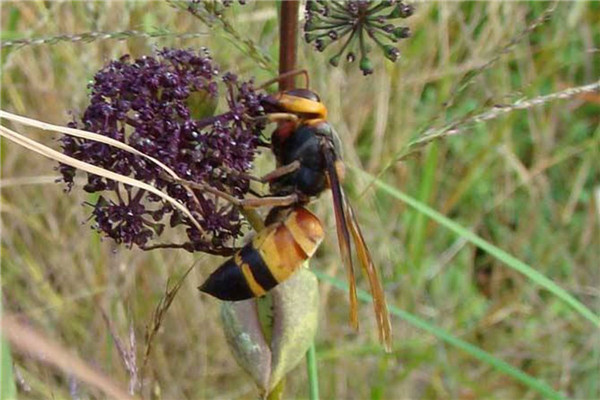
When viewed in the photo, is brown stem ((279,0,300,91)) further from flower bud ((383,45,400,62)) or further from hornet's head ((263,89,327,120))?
flower bud ((383,45,400,62))

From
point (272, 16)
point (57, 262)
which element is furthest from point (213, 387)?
point (272, 16)

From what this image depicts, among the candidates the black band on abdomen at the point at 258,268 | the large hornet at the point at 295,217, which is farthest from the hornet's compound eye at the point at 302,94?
the black band on abdomen at the point at 258,268

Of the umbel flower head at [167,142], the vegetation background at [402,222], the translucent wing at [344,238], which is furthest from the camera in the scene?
the vegetation background at [402,222]

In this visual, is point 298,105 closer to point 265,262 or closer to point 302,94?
point 302,94

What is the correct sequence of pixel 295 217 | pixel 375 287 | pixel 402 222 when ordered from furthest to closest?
pixel 402 222
pixel 295 217
pixel 375 287

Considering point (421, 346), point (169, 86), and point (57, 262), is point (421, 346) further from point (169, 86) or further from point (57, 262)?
point (169, 86)

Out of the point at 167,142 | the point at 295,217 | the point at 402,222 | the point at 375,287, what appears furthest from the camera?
the point at 402,222

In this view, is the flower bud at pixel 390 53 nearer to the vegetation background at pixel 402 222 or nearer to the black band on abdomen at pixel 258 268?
the black band on abdomen at pixel 258 268

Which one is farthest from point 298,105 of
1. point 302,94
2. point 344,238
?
point 344,238
